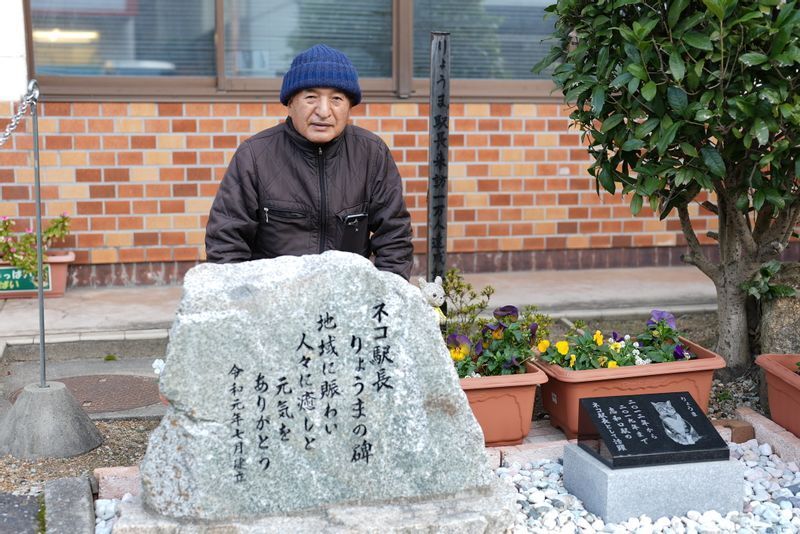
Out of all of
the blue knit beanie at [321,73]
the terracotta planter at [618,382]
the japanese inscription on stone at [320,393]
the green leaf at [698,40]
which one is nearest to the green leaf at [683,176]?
the green leaf at [698,40]

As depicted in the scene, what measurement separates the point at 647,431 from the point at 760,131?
4.46ft

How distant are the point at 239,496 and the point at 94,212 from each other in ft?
14.2

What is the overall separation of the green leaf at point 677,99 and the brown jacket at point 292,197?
51.8 inches

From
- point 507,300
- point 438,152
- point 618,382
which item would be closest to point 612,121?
point 438,152

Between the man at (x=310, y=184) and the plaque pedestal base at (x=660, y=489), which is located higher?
the man at (x=310, y=184)

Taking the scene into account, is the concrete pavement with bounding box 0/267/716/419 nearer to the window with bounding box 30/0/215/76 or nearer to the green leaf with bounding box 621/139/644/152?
the window with bounding box 30/0/215/76

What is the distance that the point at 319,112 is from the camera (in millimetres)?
3924

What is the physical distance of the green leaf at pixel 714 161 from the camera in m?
4.42

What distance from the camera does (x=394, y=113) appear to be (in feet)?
24.8

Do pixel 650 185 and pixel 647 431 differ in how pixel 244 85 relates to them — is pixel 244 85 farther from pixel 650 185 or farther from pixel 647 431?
pixel 647 431

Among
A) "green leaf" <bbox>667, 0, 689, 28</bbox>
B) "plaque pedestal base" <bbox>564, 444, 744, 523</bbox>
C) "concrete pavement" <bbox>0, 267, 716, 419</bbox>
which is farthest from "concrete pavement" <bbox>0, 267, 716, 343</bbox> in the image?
"plaque pedestal base" <bbox>564, 444, 744, 523</bbox>

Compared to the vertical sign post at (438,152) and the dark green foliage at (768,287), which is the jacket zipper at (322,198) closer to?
the vertical sign post at (438,152)

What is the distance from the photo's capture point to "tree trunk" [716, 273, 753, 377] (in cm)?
532

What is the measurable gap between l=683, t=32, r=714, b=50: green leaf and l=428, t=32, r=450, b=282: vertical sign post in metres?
1.25
